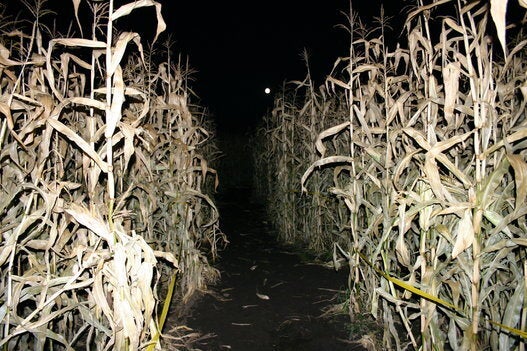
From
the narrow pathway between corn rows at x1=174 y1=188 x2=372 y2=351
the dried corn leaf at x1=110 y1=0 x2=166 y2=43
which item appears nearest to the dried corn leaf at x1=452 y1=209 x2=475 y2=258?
the narrow pathway between corn rows at x1=174 y1=188 x2=372 y2=351

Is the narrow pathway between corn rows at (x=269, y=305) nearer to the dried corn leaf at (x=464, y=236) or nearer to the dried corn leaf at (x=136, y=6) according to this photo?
the dried corn leaf at (x=464, y=236)

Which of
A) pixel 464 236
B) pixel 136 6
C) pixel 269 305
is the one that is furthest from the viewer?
pixel 269 305

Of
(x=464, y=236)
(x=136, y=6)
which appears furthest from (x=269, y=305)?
(x=136, y=6)

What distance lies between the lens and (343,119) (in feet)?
19.4

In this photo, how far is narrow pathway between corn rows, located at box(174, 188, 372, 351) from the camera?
333cm

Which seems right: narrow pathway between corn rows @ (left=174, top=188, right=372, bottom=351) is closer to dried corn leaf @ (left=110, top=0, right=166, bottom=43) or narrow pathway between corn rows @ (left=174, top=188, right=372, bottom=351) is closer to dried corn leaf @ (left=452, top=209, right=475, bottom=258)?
dried corn leaf @ (left=452, top=209, right=475, bottom=258)

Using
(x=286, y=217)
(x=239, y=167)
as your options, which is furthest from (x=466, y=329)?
(x=239, y=167)

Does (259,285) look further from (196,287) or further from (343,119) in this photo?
(343,119)

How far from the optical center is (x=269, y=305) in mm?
4148

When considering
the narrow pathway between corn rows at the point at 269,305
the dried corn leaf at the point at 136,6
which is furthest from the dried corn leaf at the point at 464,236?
the dried corn leaf at the point at 136,6

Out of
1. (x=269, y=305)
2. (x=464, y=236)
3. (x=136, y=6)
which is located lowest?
(x=269, y=305)

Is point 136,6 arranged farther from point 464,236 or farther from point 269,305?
point 269,305

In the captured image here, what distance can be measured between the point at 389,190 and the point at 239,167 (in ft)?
54.2

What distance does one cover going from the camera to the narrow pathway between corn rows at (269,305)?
3.33m
